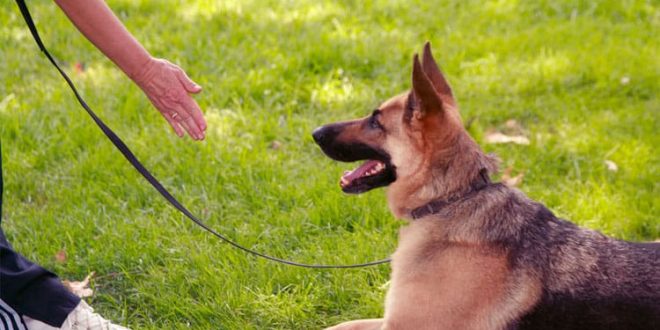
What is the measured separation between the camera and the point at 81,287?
4.23m

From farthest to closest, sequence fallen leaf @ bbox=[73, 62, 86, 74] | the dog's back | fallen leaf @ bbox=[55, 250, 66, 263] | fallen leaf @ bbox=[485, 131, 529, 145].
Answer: fallen leaf @ bbox=[73, 62, 86, 74], fallen leaf @ bbox=[485, 131, 529, 145], fallen leaf @ bbox=[55, 250, 66, 263], the dog's back

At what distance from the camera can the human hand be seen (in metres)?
3.56

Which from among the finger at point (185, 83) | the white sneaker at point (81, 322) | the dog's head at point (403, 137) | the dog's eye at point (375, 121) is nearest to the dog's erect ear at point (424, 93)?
the dog's head at point (403, 137)

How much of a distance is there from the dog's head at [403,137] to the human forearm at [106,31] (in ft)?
3.11

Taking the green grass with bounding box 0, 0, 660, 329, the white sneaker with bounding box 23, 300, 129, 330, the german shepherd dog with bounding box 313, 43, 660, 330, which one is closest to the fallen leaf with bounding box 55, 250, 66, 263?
the green grass with bounding box 0, 0, 660, 329

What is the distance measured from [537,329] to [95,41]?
2242 mm

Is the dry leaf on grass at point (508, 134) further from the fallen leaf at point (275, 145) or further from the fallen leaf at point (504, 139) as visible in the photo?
the fallen leaf at point (275, 145)

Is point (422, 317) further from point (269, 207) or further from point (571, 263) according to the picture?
point (269, 207)

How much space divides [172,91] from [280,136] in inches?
82.8

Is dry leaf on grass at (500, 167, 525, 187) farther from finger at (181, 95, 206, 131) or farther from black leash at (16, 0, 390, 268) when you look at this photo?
finger at (181, 95, 206, 131)

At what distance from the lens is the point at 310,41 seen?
22.5ft

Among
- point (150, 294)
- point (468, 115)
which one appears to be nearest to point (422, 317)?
point (150, 294)

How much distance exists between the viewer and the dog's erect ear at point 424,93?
332 centimetres

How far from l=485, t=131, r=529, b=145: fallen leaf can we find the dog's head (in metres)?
1.87
